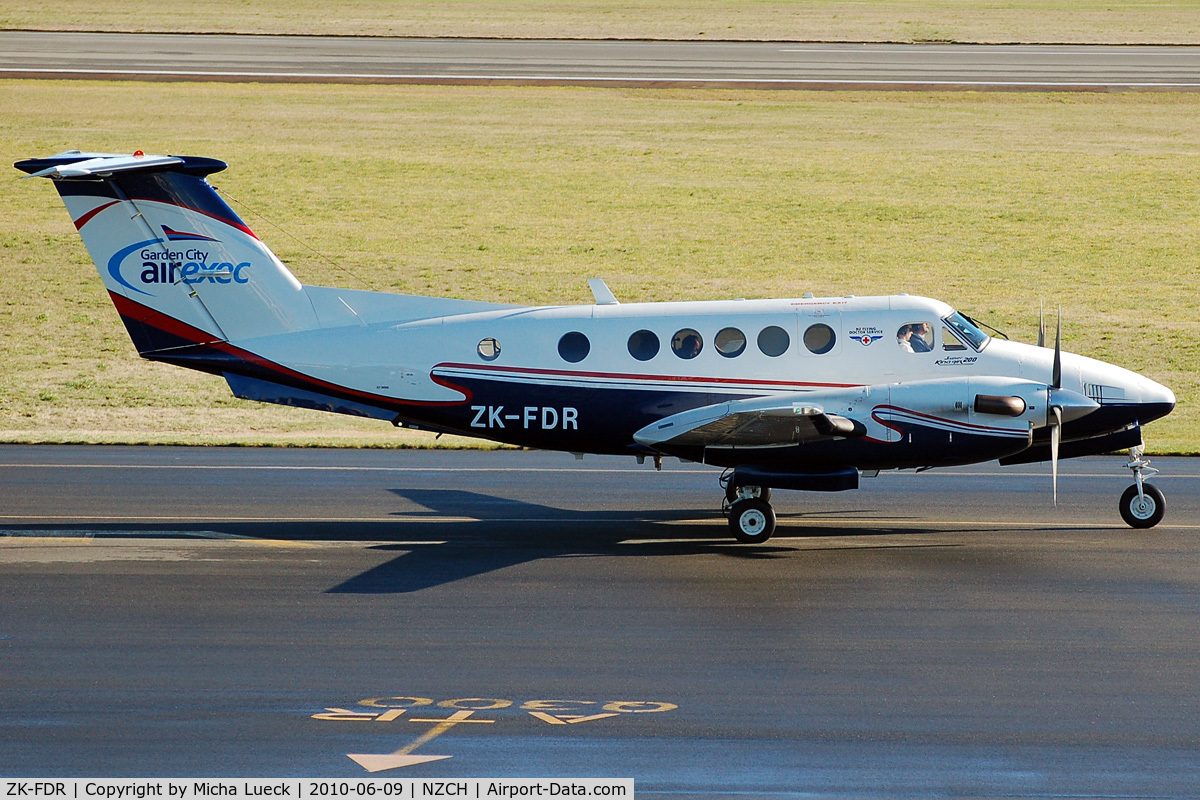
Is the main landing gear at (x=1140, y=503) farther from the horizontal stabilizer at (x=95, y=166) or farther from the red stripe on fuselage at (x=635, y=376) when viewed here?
the horizontal stabilizer at (x=95, y=166)

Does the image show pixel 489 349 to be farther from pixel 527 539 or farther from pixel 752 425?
pixel 752 425

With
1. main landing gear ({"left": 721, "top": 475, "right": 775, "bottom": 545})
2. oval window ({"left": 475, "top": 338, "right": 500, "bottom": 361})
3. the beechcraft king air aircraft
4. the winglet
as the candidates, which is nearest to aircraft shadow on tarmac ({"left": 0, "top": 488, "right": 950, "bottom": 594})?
main landing gear ({"left": 721, "top": 475, "right": 775, "bottom": 545})

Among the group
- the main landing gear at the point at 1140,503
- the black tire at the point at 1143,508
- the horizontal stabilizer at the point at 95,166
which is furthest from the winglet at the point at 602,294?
the black tire at the point at 1143,508

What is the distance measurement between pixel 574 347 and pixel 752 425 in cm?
253

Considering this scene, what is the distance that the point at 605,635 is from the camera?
39.7 feet

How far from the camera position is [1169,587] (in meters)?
13.8

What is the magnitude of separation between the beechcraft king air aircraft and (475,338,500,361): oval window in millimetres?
24

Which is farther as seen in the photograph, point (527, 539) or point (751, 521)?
point (527, 539)

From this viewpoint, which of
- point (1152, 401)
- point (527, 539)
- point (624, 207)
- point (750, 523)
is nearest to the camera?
point (750, 523)

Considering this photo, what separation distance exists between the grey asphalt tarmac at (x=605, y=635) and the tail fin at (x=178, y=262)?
245 centimetres

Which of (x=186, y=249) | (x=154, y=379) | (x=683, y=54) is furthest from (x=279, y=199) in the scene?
(x=186, y=249)

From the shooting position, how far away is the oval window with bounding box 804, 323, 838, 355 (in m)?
16.0

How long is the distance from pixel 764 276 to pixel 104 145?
21.1m

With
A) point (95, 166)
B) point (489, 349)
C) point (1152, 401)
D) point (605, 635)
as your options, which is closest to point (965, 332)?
point (1152, 401)
